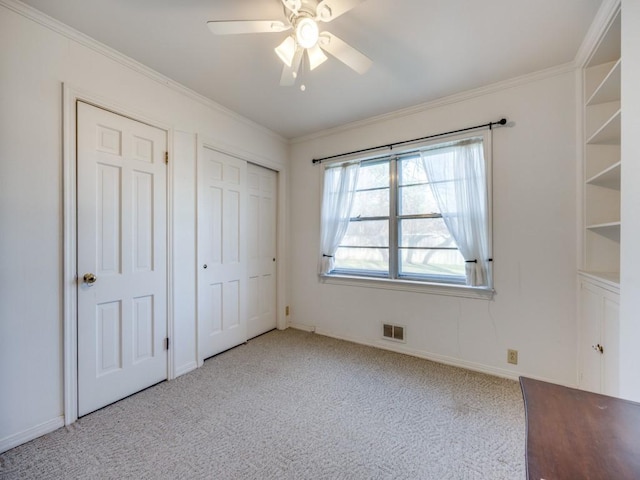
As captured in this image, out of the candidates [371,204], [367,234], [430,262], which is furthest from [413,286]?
[371,204]

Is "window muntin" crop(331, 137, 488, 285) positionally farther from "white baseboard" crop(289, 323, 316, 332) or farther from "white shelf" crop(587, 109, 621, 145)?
"white shelf" crop(587, 109, 621, 145)

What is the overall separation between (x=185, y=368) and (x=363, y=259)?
209 centimetres

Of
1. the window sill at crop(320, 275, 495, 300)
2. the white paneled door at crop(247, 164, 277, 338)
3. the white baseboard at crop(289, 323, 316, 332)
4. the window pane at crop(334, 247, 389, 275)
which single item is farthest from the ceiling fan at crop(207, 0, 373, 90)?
the white baseboard at crop(289, 323, 316, 332)

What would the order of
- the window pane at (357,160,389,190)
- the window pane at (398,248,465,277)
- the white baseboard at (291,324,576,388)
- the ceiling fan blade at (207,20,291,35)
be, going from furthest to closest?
the window pane at (357,160,389,190)
the window pane at (398,248,465,277)
the white baseboard at (291,324,576,388)
the ceiling fan blade at (207,20,291,35)

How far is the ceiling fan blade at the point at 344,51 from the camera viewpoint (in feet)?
5.14

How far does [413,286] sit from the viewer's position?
283cm

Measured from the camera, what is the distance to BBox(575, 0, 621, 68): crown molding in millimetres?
1542

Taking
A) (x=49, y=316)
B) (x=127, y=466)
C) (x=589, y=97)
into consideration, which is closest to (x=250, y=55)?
(x=49, y=316)

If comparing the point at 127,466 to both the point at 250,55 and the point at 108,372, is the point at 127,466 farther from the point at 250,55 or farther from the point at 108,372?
the point at 250,55

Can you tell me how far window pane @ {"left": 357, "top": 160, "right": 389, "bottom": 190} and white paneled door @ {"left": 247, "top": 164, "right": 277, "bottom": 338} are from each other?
115 centimetres

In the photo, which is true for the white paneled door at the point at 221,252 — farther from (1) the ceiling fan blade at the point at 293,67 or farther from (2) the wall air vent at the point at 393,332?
(2) the wall air vent at the point at 393,332

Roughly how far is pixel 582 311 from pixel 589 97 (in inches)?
62.2

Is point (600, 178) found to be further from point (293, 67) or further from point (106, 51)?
point (106, 51)

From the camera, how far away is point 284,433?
172cm
